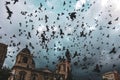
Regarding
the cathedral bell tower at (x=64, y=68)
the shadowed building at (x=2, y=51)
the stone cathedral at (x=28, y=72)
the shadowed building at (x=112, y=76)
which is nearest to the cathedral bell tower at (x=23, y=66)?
the stone cathedral at (x=28, y=72)

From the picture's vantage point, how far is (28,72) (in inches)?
2549

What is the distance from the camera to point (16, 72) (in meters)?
62.4

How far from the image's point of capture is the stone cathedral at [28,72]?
2478 inches

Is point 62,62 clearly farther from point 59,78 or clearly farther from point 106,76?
point 106,76

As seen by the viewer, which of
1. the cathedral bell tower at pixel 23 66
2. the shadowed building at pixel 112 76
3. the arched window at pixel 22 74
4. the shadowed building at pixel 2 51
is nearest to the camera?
the shadowed building at pixel 2 51

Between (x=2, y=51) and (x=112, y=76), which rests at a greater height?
(x=2, y=51)

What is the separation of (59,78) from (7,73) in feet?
94.6

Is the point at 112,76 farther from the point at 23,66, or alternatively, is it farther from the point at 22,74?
the point at 22,74

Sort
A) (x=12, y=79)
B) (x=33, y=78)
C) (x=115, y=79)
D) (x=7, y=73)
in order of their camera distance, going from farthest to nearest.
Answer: (x=115, y=79)
(x=33, y=78)
(x=12, y=79)
(x=7, y=73)

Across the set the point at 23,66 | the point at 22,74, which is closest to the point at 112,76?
the point at 23,66

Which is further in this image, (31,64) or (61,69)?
(61,69)

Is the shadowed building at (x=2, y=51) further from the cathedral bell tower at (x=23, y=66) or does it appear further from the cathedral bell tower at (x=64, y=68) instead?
the cathedral bell tower at (x=64, y=68)

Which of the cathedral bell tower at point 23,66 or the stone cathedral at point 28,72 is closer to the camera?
the cathedral bell tower at point 23,66

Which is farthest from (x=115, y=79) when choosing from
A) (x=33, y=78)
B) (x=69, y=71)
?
(x=33, y=78)
